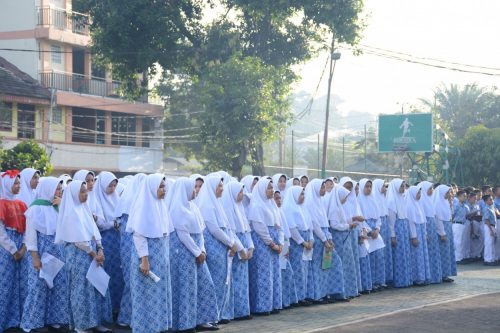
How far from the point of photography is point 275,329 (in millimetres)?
11258

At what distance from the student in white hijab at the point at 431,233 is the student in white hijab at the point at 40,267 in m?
7.92

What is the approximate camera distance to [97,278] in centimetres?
1074

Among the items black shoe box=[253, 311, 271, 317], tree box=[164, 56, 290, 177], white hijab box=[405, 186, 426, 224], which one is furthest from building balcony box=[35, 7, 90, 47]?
black shoe box=[253, 311, 271, 317]

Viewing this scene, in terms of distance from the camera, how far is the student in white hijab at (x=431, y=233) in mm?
17219

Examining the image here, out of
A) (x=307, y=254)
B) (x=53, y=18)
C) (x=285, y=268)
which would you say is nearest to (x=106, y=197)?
(x=285, y=268)

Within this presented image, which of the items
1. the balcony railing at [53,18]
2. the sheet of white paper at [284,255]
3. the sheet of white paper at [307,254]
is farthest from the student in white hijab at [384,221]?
the balcony railing at [53,18]

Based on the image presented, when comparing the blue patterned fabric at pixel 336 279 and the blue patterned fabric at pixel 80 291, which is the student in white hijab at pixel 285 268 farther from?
the blue patterned fabric at pixel 80 291

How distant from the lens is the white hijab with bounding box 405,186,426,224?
55.1ft

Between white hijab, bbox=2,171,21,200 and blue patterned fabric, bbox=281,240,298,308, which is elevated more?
white hijab, bbox=2,171,21,200

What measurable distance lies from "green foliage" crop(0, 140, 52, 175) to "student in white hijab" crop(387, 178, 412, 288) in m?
10.5

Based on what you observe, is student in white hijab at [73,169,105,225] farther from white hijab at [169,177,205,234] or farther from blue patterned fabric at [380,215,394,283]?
blue patterned fabric at [380,215,394,283]

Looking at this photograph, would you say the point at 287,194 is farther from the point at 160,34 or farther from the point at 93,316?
the point at 160,34

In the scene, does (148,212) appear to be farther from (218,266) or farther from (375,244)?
(375,244)

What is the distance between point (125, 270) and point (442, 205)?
7731 mm
